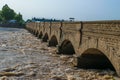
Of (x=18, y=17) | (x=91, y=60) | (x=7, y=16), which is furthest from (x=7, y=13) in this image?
(x=91, y=60)

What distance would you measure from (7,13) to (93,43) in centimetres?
10132

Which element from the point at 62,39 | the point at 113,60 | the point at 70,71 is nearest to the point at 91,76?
the point at 70,71

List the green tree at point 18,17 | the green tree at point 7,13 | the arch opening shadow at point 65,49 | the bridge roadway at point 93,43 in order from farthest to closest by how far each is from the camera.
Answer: the green tree at point 18,17 → the green tree at point 7,13 → the arch opening shadow at point 65,49 → the bridge roadway at point 93,43

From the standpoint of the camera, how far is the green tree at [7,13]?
113 meters

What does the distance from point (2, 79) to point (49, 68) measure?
4.48m

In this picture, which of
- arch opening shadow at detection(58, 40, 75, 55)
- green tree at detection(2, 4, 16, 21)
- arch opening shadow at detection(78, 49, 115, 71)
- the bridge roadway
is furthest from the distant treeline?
arch opening shadow at detection(78, 49, 115, 71)

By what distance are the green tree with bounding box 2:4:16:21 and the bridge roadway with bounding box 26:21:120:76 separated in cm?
8899

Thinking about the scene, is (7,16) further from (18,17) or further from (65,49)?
(65,49)

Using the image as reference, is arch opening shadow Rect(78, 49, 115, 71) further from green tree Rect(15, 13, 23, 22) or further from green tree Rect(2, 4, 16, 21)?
green tree Rect(15, 13, 23, 22)

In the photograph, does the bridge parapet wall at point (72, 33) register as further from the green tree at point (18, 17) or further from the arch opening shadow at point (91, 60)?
the green tree at point (18, 17)

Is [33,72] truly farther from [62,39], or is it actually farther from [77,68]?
[62,39]

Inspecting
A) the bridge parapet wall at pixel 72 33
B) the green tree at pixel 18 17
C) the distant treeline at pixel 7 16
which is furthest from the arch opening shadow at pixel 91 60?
the green tree at pixel 18 17

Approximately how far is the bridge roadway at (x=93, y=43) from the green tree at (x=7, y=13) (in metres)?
89.0

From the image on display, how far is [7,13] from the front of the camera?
115 m
